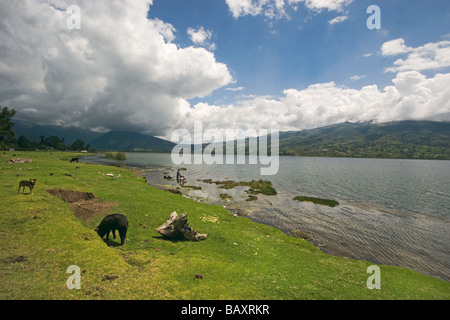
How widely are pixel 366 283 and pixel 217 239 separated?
1289 cm

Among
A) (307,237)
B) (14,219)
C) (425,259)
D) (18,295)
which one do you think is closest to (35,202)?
(14,219)

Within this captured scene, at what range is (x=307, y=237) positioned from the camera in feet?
97.0

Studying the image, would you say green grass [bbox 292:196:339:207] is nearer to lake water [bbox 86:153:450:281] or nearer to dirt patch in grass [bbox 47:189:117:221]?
lake water [bbox 86:153:450:281]

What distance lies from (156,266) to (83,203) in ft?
58.8

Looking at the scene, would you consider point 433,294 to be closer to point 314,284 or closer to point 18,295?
point 314,284

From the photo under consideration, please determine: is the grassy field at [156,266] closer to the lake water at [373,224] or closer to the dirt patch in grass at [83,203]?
the dirt patch in grass at [83,203]

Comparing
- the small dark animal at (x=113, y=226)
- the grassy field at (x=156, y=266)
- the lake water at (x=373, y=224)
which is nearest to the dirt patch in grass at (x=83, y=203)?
the grassy field at (x=156, y=266)

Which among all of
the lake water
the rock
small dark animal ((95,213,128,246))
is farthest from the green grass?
small dark animal ((95,213,128,246))

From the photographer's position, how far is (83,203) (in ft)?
81.1

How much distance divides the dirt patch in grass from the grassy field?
1.87ft

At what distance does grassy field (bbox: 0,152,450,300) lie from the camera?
10109 millimetres

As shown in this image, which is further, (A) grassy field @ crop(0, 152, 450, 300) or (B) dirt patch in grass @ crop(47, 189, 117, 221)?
(B) dirt patch in grass @ crop(47, 189, 117, 221)

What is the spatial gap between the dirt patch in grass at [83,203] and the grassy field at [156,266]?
1.87ft
